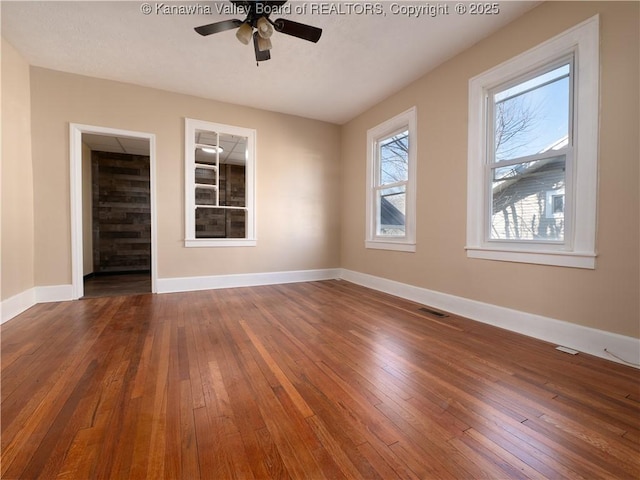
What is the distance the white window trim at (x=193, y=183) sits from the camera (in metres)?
4.19

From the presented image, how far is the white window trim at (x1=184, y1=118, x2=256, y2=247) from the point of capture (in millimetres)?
4191

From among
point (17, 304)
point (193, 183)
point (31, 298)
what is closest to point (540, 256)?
point (193, 183)

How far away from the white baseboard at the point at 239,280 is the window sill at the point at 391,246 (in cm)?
111

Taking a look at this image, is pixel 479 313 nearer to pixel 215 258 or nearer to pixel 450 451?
pixel 450 451

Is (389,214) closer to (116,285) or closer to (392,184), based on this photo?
(392,184)

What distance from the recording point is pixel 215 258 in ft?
14.5

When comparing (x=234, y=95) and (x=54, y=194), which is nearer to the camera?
(x=54, y=194)

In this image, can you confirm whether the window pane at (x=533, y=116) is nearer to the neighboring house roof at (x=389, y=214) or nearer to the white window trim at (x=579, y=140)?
the white window trim at (x=579, y=140)

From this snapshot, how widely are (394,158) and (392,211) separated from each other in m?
0.80

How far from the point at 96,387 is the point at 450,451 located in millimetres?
1909

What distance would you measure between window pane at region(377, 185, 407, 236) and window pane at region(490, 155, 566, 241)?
52.1 inches

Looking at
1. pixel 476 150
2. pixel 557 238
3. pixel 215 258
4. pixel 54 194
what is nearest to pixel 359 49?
pixel 476 150

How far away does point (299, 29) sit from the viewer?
2373 mm

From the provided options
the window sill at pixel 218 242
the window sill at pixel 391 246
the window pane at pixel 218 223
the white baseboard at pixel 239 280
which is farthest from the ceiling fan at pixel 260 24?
the window pane at pixel 218 223
